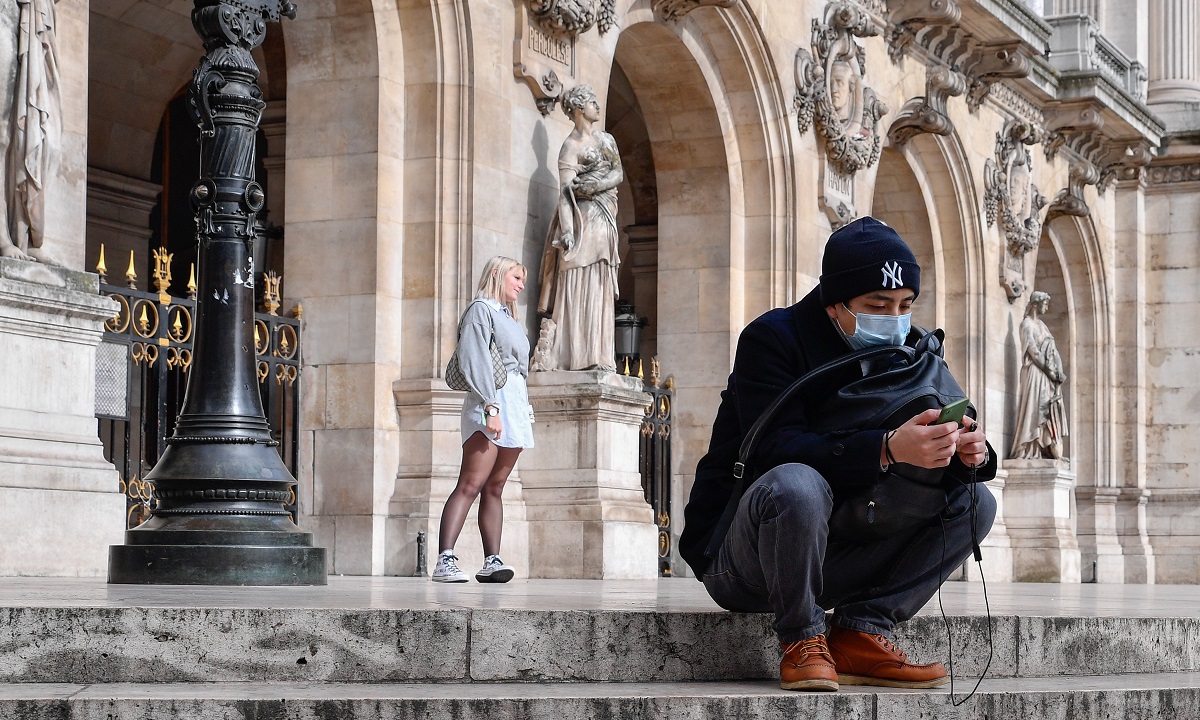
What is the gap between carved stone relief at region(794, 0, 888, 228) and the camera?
1834 centimetres

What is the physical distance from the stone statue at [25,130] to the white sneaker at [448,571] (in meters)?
2.71

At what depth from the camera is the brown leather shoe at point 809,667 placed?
4770 mm

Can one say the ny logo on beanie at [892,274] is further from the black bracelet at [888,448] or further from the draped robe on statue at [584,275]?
the draped robe on statue at [584,275]

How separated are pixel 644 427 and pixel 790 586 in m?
12.1

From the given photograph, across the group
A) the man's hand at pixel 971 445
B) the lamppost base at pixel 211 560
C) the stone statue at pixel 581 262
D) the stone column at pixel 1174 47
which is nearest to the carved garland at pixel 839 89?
the stone statue at pixel 581 262

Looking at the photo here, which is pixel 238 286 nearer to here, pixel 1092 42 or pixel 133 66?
pixel 133 66

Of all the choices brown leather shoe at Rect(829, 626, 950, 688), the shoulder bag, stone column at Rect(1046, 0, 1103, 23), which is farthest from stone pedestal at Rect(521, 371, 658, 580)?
stone column at Rect(1046, 0, 1103, 23)

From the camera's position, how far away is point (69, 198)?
9.84 m

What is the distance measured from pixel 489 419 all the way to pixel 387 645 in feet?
15.2

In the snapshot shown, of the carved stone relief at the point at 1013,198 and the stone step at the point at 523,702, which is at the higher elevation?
the carved stone relief at the point at 1013,198

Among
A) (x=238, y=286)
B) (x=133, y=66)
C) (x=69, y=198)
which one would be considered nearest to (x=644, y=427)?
(x=133, y=66)

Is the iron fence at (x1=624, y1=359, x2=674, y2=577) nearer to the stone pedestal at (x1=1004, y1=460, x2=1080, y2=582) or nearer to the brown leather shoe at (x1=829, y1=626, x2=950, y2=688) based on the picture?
the stone pedestal at (x1=1004, y1=460, x2=1080, y2=582)

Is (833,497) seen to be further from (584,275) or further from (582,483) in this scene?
(584,275)

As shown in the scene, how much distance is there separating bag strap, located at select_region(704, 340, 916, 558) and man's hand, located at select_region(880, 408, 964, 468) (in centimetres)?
31
